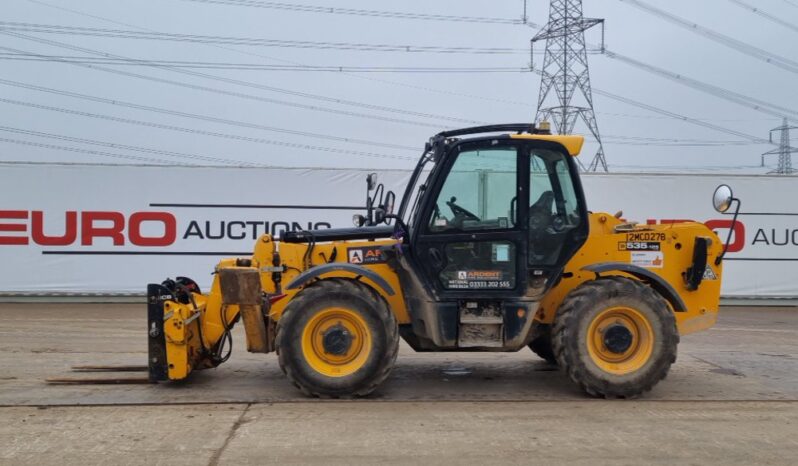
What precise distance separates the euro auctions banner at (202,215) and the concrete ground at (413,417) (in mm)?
5561

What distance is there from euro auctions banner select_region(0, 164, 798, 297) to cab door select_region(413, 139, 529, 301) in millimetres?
8005

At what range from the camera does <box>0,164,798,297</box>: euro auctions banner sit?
44.5ft

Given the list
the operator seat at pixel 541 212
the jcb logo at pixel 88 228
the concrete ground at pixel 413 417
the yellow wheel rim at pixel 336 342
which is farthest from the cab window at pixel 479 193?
the jcb logo at pixel 88 228

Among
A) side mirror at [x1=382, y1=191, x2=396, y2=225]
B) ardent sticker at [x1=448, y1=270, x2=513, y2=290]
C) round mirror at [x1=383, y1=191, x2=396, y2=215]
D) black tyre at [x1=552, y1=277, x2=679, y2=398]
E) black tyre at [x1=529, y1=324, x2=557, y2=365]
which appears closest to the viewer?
black tyre at [x1=552, y1=277, x2=679, y2=398]

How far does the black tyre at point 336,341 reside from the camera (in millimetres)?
5953

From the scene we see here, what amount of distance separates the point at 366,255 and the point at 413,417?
166 cm

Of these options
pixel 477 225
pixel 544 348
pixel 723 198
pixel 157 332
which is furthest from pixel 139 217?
pixel 723 198

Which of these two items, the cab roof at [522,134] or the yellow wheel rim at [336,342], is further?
the cab roof at [522,134]

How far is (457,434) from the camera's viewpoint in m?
5.07

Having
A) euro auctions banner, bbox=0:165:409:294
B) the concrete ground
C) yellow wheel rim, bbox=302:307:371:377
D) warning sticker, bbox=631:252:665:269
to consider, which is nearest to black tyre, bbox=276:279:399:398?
yellow wheel rim, bbox=302:307:371:377

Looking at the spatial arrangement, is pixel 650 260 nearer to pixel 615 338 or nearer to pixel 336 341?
pixel 615 338

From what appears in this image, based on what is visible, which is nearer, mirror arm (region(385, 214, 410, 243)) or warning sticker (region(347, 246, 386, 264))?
mirror arm (region(385, 214, 410, 243))

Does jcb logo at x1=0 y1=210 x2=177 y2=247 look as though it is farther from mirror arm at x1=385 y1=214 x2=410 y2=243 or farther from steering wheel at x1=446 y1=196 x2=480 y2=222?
steering wheel at x1=446 y1=196 x2=480 y2=222

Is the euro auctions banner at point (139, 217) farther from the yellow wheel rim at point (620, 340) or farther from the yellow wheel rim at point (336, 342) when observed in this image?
the yellow wheel rim at point (620, 340)
